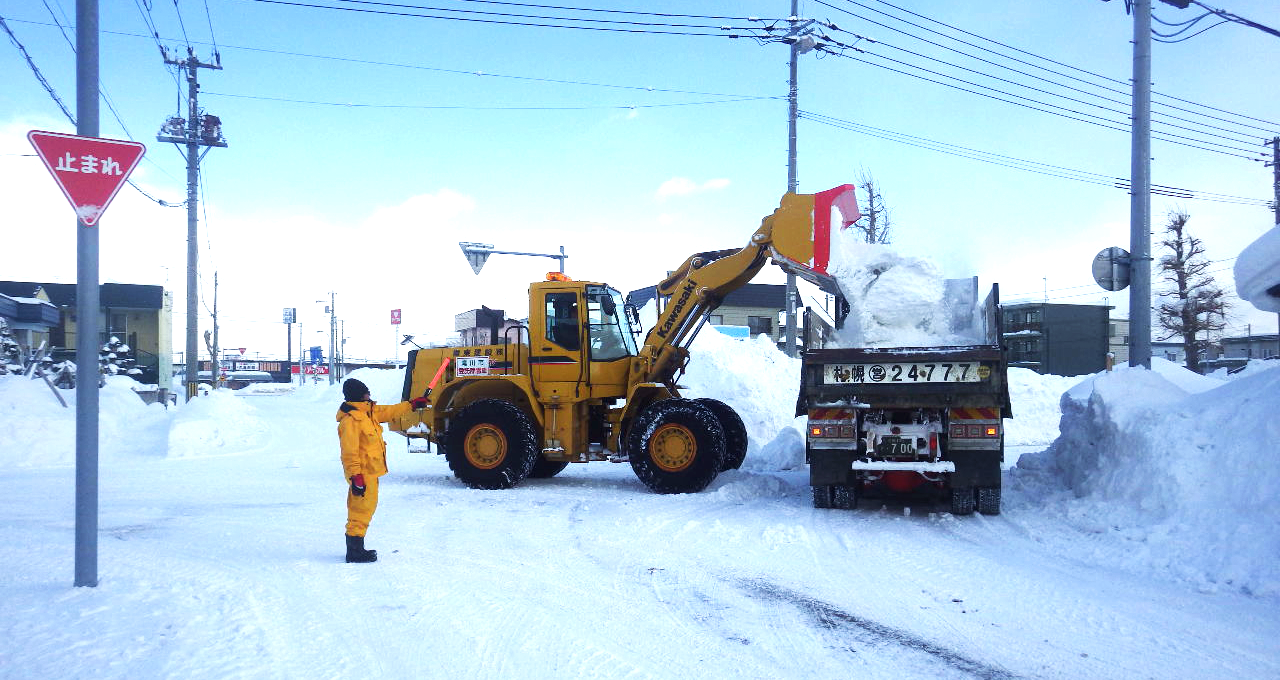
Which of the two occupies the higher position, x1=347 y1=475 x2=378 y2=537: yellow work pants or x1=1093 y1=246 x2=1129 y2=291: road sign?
x1=1093 y1=246 x2=1129 y2=291: road sign

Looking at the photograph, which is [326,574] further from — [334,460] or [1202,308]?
[1202,308]

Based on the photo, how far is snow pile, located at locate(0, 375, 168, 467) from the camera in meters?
15.5

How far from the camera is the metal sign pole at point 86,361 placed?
5.57 meters

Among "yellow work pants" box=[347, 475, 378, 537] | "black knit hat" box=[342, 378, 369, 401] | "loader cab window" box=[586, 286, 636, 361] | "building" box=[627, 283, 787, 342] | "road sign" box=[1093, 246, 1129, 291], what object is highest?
"building" box=[627, 283, 787, 342]

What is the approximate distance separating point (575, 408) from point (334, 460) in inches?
271

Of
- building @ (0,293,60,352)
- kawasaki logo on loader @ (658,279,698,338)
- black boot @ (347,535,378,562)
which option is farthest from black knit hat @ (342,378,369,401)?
building @ (0,293,60,352)

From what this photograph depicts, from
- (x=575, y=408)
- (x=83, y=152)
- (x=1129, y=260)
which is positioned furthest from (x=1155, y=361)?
(x=83, y=152)

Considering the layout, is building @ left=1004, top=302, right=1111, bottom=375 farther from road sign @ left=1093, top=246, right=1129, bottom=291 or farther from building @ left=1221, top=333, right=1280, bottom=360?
road sign @ left=1093, top=246, right=1129, bottom=291

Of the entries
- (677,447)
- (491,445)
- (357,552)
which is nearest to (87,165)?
(357,552)

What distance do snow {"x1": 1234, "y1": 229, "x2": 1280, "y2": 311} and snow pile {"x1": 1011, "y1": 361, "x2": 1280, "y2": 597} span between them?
77 cm

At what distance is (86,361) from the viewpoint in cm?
557

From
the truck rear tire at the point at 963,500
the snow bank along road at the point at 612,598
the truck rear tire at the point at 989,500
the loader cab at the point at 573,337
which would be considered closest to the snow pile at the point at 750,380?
the loader cab at the point at 573,337

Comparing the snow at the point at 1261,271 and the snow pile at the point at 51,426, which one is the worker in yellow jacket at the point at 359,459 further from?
the snow pile at the point at 51,426

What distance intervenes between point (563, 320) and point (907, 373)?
16.0 feet
